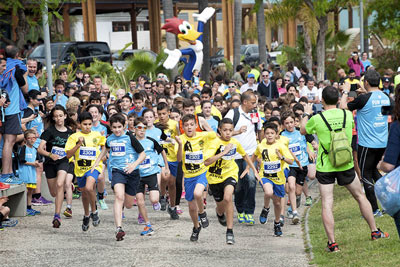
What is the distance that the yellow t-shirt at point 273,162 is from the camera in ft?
36.3

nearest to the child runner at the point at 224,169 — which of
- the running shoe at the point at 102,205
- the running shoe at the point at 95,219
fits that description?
the running shoe at the point at 95,219

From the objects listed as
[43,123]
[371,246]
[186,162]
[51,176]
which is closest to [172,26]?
[43,123]

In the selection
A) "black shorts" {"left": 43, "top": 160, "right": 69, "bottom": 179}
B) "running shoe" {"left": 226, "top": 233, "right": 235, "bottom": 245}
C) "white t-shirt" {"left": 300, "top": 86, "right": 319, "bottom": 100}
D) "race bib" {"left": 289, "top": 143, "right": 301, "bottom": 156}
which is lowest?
"running shoe" {"left": 226, "top": 233, "right": 235, "bottom": 245}

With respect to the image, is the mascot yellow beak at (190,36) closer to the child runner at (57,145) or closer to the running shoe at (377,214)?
the child runner at (57,145)

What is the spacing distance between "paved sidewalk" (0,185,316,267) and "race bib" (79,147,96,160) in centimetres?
104

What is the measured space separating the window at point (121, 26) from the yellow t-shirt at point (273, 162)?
49432 millimetres

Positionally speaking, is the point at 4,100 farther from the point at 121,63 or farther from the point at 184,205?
the point at 121,63

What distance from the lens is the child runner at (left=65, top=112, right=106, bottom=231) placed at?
35.9 feet

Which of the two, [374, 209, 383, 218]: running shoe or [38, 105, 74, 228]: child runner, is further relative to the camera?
[38, 105, 74, 228]: child runner

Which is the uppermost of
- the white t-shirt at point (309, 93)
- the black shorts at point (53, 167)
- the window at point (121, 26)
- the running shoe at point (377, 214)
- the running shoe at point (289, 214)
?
the window at point (121, 26)

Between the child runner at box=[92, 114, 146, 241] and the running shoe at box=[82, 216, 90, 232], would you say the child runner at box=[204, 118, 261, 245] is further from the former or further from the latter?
the running shoe at box=[82, 216, 90, 232]

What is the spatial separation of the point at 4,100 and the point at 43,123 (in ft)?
7.89

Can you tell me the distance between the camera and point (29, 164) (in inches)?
500

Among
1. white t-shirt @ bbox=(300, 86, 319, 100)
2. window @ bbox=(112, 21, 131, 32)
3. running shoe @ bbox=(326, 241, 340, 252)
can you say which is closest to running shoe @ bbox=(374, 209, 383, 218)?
running shoe @ bbox=(326, 241, 340, 252)
